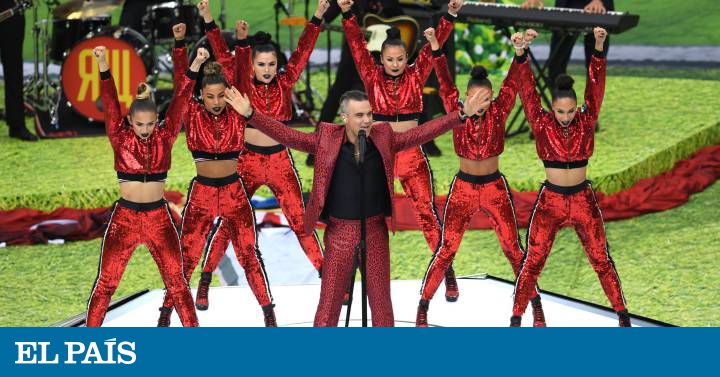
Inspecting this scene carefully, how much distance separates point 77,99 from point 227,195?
481cm

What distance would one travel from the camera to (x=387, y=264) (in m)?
6.49

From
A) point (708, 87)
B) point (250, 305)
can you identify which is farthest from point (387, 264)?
point (708, 87)

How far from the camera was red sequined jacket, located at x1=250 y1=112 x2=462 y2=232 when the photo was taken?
637 cm

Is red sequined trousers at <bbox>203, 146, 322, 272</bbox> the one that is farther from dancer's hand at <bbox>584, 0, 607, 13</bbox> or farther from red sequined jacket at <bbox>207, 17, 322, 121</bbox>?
dancer's hand at <bbox>584, 0, 607, 13</bbox>

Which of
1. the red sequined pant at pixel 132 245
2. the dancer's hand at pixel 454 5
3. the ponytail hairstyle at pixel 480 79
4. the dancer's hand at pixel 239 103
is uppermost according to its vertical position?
the dancer's hand at pixel 454 5

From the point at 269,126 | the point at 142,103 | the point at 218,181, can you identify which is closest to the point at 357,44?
the point at 218,181

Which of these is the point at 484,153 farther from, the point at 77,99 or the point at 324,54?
the point at 324,54

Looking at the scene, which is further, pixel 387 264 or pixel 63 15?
pixel 63 15

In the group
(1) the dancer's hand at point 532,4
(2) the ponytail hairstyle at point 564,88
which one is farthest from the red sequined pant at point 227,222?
(1) the dancer's hand at point 532,4

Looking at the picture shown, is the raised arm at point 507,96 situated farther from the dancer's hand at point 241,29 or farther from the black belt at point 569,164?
the dancer's hand at point 241,29

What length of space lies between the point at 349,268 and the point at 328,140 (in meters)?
0.62

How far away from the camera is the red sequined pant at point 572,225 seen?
6.91m

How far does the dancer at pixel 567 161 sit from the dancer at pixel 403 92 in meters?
0.80

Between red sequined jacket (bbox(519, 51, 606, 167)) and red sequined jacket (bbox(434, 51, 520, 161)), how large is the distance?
0.71 ft
